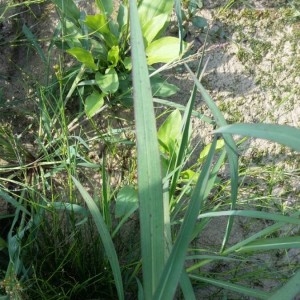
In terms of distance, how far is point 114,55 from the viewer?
5.49ft

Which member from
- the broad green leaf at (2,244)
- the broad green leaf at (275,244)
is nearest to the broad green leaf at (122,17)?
the broad green leaf at (2,244)

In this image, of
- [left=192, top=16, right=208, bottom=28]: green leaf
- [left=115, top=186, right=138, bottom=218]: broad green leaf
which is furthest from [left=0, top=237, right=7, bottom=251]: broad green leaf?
[left=192, top=16, right=208, bottom=28]: green leaf

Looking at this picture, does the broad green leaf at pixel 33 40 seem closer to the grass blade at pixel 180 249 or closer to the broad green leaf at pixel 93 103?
the broad green leaf at pixel 93 103

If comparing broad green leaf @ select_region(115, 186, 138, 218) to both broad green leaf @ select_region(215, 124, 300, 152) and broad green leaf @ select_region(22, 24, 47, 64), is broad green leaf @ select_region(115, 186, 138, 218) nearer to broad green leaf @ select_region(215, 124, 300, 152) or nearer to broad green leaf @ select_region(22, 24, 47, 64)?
broad green leaf @ select_region(22, 24, 47, 64)

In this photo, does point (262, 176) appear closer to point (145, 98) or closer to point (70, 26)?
point (70, 26)

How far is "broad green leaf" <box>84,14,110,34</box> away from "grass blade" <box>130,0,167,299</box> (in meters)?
0.67

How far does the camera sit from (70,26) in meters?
1.69

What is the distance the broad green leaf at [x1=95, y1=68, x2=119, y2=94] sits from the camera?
5.35ft

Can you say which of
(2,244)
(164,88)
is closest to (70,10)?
(164,88)

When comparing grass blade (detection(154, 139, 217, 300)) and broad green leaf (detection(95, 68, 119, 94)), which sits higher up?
broad green leaf (detection(95, 68, 119, 94))

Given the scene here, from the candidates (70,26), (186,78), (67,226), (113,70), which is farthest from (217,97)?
(67,226)

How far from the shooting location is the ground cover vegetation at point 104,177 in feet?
4.55

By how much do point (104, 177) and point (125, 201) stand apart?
6.5 inches

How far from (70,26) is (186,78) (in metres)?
0.39
